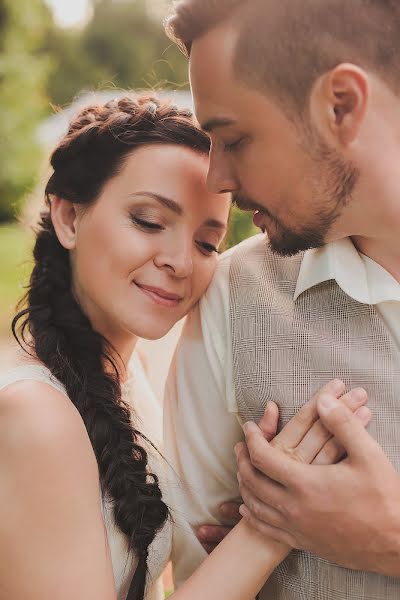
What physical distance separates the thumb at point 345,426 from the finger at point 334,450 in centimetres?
2

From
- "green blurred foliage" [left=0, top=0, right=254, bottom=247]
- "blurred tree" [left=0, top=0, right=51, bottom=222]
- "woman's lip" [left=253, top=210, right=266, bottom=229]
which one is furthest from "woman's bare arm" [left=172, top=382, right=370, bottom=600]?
"blurred tree" [left=0, top=0, right=51, bottom=222]

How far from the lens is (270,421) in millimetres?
2074

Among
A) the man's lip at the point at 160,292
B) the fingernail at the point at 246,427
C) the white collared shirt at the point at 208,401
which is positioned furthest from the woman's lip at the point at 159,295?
the fingernail at the point at 246,427

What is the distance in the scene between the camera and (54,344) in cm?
236

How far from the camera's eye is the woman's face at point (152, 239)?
228 cm

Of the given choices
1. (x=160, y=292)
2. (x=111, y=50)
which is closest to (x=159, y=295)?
(x=160, y=292)

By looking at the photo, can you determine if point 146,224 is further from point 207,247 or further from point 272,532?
point 272,532

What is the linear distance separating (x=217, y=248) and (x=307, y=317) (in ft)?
1.53

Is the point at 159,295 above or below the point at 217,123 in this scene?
below

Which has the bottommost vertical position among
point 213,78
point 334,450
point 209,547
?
point 209,547

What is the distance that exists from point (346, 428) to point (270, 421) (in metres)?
0.24

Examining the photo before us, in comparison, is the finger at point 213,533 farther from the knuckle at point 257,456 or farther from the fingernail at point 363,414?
the fingernail at point 363,414

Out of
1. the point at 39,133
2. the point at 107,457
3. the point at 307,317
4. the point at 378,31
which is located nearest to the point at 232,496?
the point at 107,457

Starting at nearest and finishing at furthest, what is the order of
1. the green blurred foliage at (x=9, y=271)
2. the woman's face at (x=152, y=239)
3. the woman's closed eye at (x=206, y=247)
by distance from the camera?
the woman's face at (x=152, y=239) < the woman's closed eye at (x=206, y=247) < the green blurred foliage at (x=9, y=271)
